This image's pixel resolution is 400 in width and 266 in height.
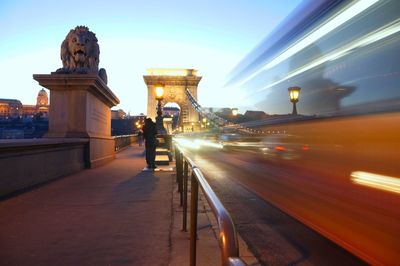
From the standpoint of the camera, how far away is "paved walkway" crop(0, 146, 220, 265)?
13.5ft

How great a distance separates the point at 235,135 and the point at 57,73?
6.46 metres

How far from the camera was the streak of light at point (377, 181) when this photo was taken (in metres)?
3.23

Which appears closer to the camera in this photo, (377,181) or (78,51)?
(377,181)

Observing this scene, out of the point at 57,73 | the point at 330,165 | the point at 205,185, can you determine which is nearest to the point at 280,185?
the point at 330,165

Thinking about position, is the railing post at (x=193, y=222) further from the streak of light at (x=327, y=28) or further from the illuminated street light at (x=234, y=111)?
the illuminated street light at (x=234, y=111)

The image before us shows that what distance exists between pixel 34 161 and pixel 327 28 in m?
6.76

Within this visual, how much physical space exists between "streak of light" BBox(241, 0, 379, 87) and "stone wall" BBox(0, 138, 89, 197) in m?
4.84

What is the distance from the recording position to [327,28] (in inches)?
167

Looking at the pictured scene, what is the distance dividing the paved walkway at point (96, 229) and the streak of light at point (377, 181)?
160 centimetres

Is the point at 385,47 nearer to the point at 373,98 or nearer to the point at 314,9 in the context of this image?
Answer: the point at 373,98

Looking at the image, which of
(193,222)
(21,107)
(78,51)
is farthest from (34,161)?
(21,107)

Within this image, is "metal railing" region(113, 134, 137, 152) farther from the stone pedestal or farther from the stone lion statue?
the stone pedestal

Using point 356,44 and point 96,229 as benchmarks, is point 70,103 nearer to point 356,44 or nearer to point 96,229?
point 96,229

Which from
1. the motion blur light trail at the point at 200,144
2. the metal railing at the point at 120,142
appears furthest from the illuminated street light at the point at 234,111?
the metal railing at the point at 120,142
